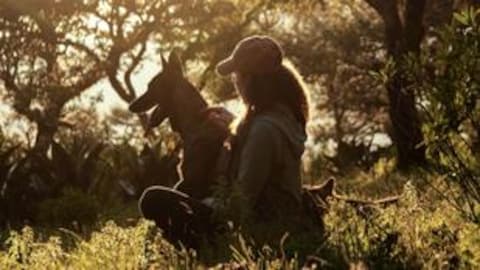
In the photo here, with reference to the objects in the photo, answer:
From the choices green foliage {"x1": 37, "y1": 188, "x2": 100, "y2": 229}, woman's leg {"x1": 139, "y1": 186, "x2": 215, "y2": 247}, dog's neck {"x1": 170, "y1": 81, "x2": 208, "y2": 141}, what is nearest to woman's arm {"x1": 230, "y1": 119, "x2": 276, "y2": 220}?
woman's leg {"x1": 139, "y1": 186, "x2": 215, "y2": 247}

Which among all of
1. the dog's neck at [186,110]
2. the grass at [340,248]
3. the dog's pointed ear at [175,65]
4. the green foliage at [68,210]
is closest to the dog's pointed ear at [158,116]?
the dog's neck at [186,110]

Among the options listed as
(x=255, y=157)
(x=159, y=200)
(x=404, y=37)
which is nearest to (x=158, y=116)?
(x=159, y=200)

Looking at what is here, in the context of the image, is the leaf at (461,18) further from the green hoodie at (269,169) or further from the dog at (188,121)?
the dog at (188,121)

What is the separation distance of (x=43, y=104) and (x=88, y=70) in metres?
1.77

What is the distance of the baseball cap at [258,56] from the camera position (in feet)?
18.8

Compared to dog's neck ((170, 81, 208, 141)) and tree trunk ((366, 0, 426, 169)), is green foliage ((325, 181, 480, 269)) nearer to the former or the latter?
dog's neck ((170, 81, 208, 141))

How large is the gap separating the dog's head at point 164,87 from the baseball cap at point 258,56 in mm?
1225

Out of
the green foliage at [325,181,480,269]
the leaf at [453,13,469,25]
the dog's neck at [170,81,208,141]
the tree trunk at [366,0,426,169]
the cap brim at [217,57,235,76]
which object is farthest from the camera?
the tree trunk at [366,0,426,169]

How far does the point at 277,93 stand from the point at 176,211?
94cm

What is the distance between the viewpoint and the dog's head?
7000mm

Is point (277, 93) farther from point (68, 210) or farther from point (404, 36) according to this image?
point (404, 36)

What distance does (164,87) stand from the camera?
708cm

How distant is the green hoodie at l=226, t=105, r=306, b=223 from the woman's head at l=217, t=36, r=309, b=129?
0.07 meters

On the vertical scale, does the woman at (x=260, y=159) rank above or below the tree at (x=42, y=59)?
above
